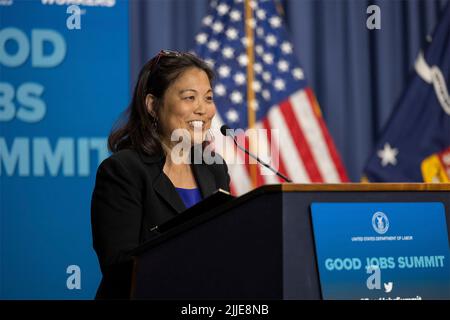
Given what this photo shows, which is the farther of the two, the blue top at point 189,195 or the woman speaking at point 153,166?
the blue top at point 189,195

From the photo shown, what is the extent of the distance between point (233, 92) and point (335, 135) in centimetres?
81

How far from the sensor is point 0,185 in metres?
4.57

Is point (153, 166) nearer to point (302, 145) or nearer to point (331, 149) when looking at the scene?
point (302, 145)

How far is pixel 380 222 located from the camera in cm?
179

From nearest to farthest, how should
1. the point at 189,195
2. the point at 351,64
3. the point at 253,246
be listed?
the point at 253,246
the point at 189,195
the point at 351,64

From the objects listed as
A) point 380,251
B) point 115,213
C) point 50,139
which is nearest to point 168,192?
point 115,213

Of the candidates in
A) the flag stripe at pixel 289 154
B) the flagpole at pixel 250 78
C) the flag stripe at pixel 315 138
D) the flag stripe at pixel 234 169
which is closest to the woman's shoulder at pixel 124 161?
the flag stripe at pixel 234 169

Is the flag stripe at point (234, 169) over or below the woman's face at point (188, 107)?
below

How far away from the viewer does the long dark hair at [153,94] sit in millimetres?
2744

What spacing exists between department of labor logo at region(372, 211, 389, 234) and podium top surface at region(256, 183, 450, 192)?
6cm

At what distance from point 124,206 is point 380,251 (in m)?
0.94

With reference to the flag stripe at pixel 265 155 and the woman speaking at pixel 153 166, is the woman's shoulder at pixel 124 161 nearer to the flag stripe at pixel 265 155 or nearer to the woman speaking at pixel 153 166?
the woman speaking at pixel 153 166
